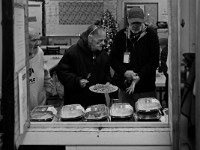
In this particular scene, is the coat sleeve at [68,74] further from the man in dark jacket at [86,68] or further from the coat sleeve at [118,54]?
the coat sleeve at [118,54]

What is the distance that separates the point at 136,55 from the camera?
10.8 ft

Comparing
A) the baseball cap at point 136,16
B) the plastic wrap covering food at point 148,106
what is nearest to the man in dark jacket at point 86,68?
the baseball cap at point 136,16

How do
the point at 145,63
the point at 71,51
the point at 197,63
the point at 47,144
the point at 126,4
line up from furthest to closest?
1. the point at 126,4
2. the point at 145,63
3. the point at 71,51
4. the point at 47,144
5. the point at 197,63

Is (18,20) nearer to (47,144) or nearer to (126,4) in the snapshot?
(47,144)

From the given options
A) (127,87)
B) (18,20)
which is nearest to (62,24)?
(127,87)

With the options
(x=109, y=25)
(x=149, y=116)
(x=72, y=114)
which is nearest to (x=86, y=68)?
(x=72, y=114)

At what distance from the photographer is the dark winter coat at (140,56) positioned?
3.28 m

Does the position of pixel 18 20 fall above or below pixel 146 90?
above

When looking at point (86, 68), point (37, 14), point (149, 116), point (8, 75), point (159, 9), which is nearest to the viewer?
point (8, 75)

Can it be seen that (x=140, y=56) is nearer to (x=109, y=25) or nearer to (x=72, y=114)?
(x=72, y=114)

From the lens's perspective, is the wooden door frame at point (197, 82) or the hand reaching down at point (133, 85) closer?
the wooden door frame at point (197, 82)

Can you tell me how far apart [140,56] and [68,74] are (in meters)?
0.75

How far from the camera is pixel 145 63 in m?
3.33

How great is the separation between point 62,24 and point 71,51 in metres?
5.00
